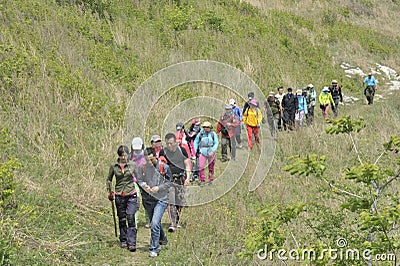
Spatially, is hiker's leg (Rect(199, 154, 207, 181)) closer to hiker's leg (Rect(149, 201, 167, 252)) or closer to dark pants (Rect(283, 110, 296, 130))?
hiker's leg (Rect(149, 201, 167, 252))

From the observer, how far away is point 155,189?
7.75 meters

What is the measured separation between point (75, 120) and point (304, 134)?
7.32 meters

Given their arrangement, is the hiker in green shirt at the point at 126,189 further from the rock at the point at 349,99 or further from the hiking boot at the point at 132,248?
the rock at the point at 349,99

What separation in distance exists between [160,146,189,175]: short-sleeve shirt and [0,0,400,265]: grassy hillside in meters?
1.12

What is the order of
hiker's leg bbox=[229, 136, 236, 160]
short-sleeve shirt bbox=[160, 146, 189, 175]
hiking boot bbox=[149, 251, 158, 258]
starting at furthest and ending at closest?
hiker's leg bbox=[229, 136, 236, 160]
short-sleeve shirt bbox=[160, 146, 189, 175]
hiking boot bbox=[149, 251, 158, 258]

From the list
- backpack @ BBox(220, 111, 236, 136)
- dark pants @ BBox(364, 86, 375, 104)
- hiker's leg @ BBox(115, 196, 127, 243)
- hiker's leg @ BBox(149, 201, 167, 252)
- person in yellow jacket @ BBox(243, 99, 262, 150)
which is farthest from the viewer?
dark pants @ BBox(364, 86, 375, 104)

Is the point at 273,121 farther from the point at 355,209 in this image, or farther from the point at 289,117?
the point at 355,209

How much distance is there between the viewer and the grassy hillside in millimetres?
8008

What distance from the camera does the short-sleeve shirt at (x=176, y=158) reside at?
8.34 meters

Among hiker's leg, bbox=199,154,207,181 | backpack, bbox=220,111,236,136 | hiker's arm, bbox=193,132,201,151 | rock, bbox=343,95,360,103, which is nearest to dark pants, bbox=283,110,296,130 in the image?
backpack, bbox=220,111,236,136

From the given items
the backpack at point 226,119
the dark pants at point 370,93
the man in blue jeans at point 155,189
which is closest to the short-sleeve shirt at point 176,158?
the man in blue jeans at point 155,189

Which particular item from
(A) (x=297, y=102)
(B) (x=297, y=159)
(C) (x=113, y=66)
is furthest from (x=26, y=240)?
(A) (x=297, y=102)

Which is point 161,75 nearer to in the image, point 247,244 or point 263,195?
point 263,195

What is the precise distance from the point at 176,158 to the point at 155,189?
87 cm
